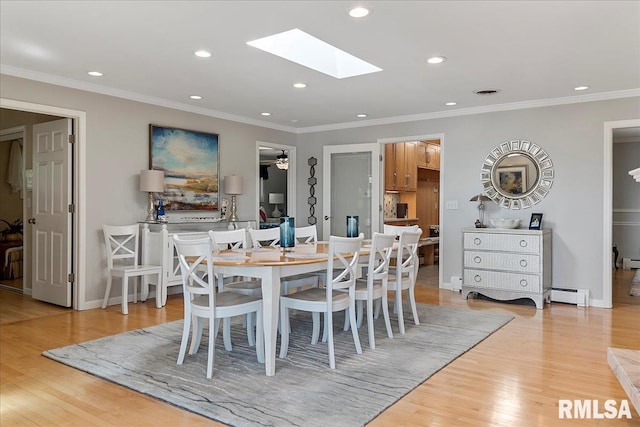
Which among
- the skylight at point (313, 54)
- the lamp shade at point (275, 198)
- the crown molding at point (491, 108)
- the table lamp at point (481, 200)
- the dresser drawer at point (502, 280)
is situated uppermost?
the skylight at point (313, 54)

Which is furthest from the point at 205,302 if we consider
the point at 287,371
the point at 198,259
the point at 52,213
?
the point at 52,213

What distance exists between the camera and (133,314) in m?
→ 4.74

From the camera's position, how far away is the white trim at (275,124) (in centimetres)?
452

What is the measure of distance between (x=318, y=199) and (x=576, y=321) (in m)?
4.10

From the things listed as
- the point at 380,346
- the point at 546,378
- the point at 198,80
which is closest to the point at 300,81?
the point at 198,80

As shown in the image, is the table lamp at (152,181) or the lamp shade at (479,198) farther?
the lamp shade at (479,198)

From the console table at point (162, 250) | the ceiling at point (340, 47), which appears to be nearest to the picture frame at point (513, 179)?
the ceiling at point (340, 47)

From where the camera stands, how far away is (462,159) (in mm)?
6129

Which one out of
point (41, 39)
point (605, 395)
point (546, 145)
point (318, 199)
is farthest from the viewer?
point (318, 199)

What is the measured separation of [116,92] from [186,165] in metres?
1.21

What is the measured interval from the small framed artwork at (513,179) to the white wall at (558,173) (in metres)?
0.26

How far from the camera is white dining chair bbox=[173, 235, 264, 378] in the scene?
3012mm

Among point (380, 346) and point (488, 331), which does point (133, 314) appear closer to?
point (380, 346)

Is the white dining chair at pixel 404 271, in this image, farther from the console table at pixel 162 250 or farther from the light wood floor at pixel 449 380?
the console table at pixel 162 250
